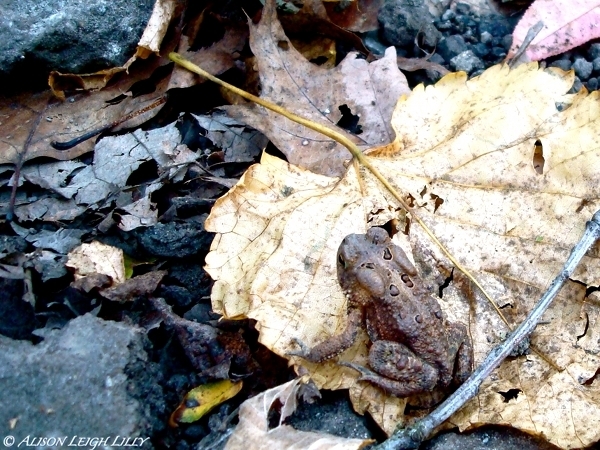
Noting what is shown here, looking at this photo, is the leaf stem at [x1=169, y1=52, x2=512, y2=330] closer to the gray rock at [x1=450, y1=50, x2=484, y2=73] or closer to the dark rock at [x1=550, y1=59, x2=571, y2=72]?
the gray rock at [x1=450, y1=50, x2=484, y2=73]

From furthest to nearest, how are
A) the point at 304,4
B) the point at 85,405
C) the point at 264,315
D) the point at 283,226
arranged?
the point at 304,4 → the point at 283,226 → the point at 264,315 → the point at 85,405

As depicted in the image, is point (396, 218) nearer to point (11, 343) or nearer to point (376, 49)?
point (376, 49)

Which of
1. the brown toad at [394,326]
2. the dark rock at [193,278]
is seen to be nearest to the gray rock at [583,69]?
the brown toad at [394,326]

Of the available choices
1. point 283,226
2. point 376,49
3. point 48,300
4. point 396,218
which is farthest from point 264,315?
point 376,49

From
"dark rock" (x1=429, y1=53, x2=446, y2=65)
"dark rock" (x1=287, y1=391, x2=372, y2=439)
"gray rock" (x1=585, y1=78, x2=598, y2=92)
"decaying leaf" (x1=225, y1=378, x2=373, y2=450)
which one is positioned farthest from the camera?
"dark rock" (x1=429, y1=53, x2=446, y2=65)

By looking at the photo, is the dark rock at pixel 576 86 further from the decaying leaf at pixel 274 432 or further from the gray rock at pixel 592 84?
the decaying leaf at pixel 274 432

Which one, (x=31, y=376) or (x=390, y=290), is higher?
(x=31, y=376)

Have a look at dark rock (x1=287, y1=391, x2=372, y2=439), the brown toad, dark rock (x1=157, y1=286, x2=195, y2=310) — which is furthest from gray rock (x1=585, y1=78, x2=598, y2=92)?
dark rock (x1=157, y1=286, x2=195, y2=310)
